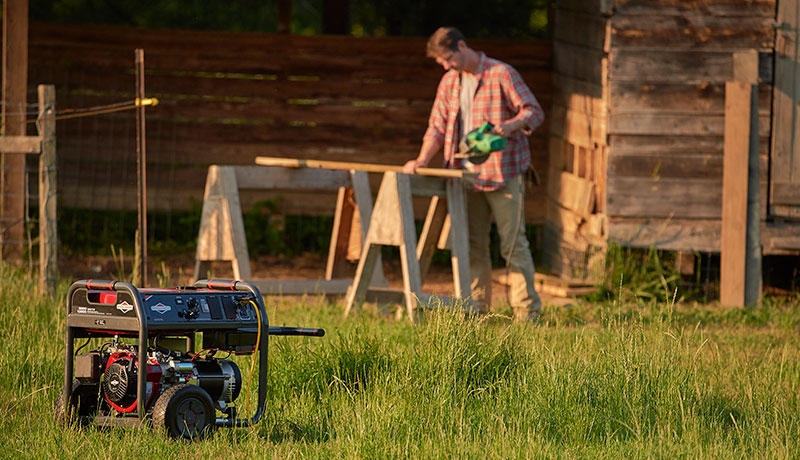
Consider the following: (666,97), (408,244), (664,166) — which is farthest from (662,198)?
(408,244)

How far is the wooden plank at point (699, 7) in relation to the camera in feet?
31.0

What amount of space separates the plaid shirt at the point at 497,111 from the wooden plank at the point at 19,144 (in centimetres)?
285

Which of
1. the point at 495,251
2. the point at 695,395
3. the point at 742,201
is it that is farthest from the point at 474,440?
the point at 495,251

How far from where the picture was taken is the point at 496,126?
8.00 metres

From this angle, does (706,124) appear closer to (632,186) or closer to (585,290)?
(632,186)

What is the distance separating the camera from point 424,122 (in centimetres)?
1265

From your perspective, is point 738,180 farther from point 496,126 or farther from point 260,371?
point 260,371

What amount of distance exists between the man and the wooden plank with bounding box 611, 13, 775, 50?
67.5 inches

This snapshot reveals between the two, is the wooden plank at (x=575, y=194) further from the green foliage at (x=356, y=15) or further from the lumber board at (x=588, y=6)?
the green foliage at (x=356, y=15)

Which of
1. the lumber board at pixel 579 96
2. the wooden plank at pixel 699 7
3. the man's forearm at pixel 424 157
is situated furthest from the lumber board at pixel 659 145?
the man's forearm at pixel 424 157

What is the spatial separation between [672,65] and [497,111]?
214 cm

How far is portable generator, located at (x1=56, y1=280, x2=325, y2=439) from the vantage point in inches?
187

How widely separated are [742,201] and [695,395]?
13.6ft

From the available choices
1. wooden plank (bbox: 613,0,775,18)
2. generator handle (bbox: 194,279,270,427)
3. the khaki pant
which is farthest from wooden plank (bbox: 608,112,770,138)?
generator handle (bbox: 194,279,270,427)
